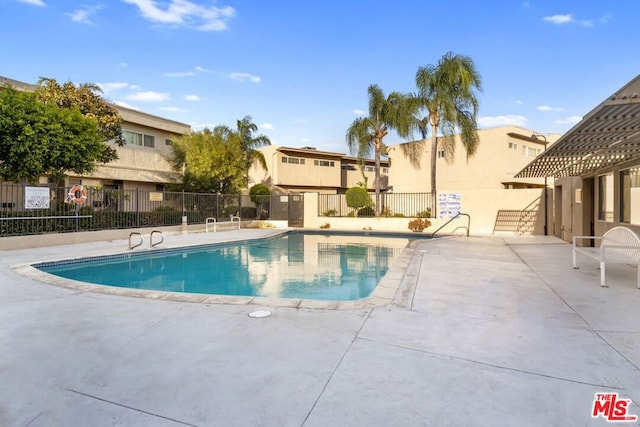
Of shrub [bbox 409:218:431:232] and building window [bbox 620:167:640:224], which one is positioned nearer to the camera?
building window [bbox 620:167:640:224]

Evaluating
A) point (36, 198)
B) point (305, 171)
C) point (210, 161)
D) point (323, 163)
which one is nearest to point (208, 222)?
point (210, 161)

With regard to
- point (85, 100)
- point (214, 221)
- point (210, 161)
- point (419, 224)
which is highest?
point (85, 100)

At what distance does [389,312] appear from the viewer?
472 centimetres

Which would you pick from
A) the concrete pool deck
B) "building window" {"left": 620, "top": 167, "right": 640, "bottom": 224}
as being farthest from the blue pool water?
"building window" {"left": 620, "top": 167, "right": 640, "bottom": 224}

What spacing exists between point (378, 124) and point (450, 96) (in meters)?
4.94

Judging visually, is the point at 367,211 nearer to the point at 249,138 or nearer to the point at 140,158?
the point at 249,138

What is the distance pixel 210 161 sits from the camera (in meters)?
22.7

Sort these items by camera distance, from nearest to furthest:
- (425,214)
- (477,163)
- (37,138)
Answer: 1. (37,138)
2. (425,214)
3. (477,163)

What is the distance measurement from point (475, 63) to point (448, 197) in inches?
324

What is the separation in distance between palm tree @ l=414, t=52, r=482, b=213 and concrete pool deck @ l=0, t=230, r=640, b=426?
1612cm

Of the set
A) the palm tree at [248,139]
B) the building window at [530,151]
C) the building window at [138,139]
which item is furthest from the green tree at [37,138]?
the building window at [530,151]

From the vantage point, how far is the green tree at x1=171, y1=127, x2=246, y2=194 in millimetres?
22750

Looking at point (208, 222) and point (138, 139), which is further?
point (138, 139)

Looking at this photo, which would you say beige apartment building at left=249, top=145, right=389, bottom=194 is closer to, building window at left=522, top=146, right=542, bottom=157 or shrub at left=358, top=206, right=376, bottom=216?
shrub at left=358, top=206, right=376, bottom=216
